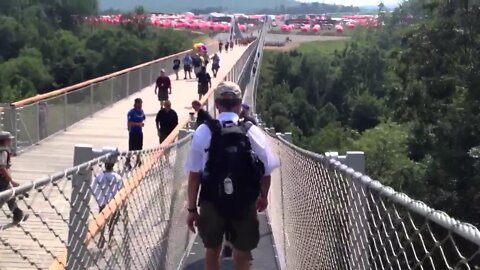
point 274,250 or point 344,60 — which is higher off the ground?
point 274,250

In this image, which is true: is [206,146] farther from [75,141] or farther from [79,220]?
[75,141]

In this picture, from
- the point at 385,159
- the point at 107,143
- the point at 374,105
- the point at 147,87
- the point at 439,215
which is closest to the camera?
the point at 439,215

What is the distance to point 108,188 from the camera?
17.0 feet

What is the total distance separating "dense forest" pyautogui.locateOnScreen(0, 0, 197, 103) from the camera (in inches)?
3391

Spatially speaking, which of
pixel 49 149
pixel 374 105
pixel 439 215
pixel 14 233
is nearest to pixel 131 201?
pixel 14 233

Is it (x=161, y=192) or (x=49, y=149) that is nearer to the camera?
(x=161, y=192)

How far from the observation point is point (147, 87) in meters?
33.0

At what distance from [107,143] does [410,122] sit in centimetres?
1140

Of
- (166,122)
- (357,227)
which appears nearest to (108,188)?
(357,227)

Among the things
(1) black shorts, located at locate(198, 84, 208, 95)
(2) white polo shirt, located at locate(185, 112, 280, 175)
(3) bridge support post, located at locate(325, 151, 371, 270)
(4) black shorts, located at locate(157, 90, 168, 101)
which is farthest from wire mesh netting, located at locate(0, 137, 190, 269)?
(1) black shorts, located at locate(198, 84, 208, 95)

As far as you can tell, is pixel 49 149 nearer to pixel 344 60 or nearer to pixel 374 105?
pixel 374 105

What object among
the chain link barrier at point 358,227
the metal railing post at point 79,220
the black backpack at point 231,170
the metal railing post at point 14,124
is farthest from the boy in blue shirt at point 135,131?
the metal railing post at point 79,220

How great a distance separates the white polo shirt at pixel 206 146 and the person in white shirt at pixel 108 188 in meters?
0.44

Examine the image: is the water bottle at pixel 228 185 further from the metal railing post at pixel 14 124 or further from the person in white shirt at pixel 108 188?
the metal railing post at pixel 14 124
